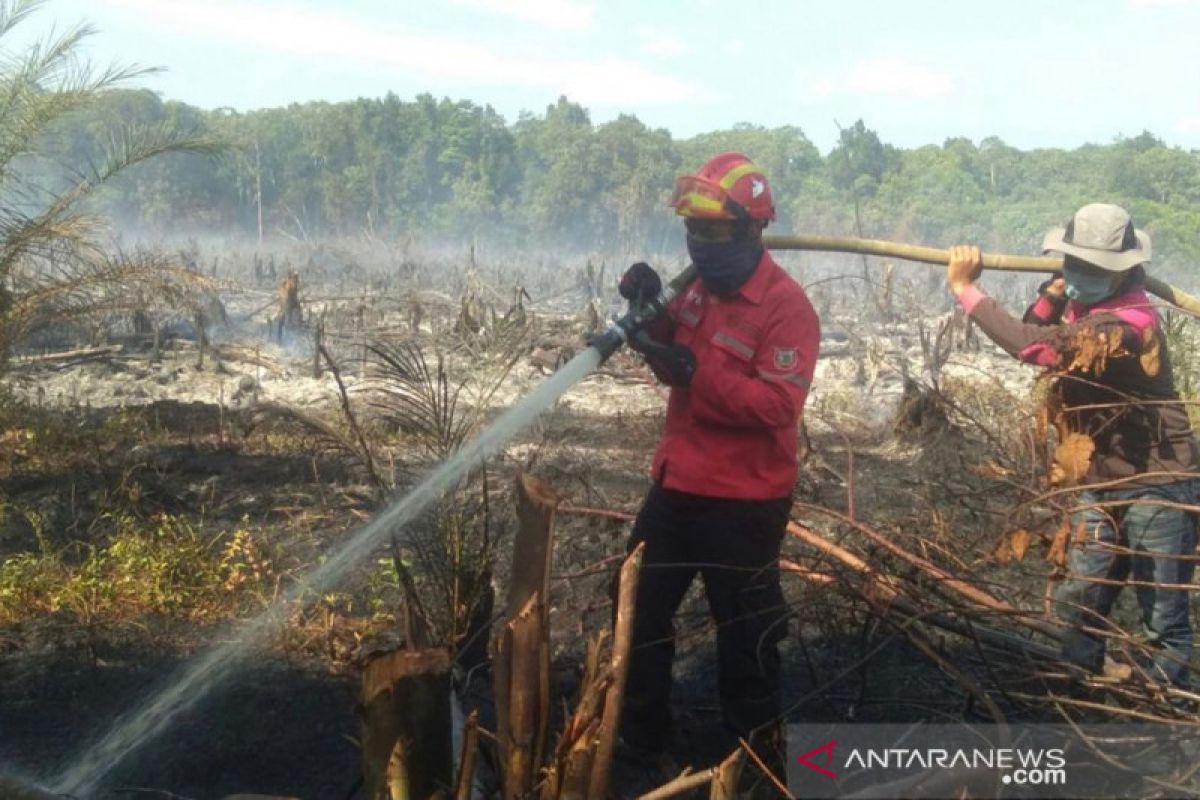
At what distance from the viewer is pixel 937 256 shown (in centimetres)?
437

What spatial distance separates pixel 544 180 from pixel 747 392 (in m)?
45.4

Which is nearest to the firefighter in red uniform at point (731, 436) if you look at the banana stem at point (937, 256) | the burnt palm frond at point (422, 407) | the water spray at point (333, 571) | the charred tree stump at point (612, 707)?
the water spray at point (333, 571)

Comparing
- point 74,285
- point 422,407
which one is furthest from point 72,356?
point 422,407

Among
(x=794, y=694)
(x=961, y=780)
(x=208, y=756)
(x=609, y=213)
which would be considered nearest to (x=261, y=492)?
(x=208, y=756)

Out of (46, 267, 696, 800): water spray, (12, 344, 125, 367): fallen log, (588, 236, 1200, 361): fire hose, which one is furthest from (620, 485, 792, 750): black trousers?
(12, 344, 125, 367): fallen log

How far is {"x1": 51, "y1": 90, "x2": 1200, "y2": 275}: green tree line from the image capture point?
3444 cm

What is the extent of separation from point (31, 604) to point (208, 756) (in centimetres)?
189

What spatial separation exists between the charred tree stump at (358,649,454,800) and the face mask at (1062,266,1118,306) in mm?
2675

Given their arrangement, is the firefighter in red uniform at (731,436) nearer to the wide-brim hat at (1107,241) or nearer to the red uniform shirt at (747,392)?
the red uniform shirt at (747,392)

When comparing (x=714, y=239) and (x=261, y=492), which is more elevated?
(x=714, y=239)

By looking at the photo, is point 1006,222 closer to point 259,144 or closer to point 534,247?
point 534,247

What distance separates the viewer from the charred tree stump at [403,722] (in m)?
2.59

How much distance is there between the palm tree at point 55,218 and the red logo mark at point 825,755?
5.97 metres

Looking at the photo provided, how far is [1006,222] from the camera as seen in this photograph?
33.7 meters
